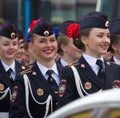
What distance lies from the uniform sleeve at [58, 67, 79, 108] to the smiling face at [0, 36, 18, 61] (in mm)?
1887

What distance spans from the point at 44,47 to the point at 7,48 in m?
1.38

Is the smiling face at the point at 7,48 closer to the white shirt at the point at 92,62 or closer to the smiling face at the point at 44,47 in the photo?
the smiling face at the point at 44,47

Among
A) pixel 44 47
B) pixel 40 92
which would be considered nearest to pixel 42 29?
pixel 44 47

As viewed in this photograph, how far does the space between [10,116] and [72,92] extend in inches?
32.7

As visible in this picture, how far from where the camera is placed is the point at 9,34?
8.95 meters

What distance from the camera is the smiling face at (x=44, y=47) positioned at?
7.62 metres

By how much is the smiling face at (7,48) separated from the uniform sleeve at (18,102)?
1.43 meters

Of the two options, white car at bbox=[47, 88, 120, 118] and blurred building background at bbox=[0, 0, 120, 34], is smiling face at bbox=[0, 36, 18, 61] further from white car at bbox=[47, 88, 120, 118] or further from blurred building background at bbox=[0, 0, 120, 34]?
blurred building background at bbox=[0, 0, 120, 34]

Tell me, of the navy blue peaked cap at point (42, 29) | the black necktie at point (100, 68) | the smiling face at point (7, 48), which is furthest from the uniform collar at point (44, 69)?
the smiling face at point (7, 48)

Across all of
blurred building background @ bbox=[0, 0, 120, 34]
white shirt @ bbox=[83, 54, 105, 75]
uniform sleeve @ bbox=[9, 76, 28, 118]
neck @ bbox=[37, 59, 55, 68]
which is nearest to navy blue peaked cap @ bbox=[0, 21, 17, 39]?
neck @ bbox=[37, 59, 55, 68]

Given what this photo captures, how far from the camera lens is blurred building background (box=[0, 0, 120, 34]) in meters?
16.1

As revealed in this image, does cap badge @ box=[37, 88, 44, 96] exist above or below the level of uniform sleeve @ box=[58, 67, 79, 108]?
below

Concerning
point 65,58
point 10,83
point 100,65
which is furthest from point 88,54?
point 65,58

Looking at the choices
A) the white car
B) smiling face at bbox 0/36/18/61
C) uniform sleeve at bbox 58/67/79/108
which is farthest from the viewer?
smiling face at bbox 0/36/18/61
